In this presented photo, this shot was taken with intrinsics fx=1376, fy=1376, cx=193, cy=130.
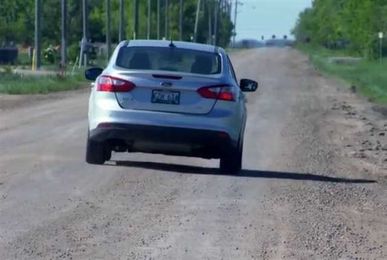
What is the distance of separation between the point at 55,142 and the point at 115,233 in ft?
32.2

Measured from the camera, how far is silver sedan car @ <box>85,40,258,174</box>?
17.0m

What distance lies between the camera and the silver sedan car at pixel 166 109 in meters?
17.0

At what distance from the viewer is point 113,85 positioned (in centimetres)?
1706

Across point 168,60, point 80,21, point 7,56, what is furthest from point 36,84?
point 80,21

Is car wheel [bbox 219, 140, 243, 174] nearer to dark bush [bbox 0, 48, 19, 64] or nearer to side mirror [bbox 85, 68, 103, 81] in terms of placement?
side mirror [bbox 85, 68, 103, 81]

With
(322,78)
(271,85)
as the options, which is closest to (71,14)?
(322,78)

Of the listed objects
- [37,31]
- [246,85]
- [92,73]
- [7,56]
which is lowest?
[7,56]

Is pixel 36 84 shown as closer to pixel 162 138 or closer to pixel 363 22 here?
pixel 162 138

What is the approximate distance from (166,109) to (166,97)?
149mm

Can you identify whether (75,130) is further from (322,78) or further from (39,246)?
(322,78)

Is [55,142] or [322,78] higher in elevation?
[55,142]

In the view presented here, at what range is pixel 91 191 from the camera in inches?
591

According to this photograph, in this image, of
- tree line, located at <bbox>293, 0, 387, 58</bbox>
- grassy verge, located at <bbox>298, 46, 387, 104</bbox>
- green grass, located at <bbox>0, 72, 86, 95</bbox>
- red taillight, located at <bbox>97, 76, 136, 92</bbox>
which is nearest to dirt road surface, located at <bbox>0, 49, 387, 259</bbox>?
red taillight, located at <bbox>97, 76, 136, 92</bbox>

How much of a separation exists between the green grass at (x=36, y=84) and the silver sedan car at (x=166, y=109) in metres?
24.8
